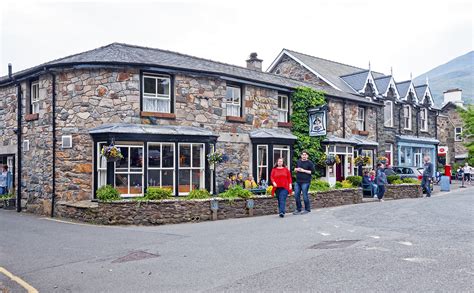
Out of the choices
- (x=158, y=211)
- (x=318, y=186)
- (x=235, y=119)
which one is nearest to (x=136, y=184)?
(x=158, y=211)

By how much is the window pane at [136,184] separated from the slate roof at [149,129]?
1.60 m

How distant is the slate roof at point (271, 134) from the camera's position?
19109mm

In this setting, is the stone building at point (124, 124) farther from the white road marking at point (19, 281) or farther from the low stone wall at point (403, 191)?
the white road marking at point (19, 281)

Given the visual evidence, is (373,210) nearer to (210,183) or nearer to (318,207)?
(318,207)

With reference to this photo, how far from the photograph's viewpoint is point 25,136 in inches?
684

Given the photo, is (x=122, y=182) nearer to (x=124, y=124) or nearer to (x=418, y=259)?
(x=124, y=124)

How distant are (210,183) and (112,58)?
590cm

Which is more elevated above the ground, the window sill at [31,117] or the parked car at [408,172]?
the window sill at [31,117]

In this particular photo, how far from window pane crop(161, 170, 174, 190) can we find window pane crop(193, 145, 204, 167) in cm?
106

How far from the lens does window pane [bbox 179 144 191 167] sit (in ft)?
54.1

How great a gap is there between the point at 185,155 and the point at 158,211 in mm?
3975

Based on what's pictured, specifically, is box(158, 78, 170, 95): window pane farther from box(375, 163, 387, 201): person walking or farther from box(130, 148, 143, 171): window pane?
box(375, 163, 387, 201): person walking

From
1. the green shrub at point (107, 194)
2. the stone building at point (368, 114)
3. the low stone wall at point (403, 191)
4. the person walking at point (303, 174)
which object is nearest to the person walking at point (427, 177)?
the low stone wall at point (403, 191)

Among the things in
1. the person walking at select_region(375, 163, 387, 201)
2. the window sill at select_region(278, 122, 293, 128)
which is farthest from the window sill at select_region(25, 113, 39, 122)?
the person walking at select_region(375, 163, 387, 201)
